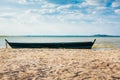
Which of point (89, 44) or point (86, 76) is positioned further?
point (89, 44)

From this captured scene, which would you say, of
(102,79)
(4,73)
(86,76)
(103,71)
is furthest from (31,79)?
(103,71)

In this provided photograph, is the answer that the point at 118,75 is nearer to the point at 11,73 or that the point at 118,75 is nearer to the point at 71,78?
the point at 71,78

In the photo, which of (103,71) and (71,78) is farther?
(103,71)

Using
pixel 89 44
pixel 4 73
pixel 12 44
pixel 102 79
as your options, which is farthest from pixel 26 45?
→ pixel 102 79

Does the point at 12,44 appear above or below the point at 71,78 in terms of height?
above

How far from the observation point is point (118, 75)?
8000 millimetres

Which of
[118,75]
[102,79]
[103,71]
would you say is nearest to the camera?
[102,79]

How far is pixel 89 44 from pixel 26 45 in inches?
335

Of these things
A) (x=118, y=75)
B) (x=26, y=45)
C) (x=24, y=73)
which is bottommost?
(x=118, y=75)

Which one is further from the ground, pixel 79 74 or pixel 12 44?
pixel 12 44

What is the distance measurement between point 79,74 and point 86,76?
465mm

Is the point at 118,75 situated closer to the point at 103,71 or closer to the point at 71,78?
the point at 103,71

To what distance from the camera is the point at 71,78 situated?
7.61 m

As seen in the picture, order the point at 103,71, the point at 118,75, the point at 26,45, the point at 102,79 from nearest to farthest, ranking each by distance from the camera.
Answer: the point at 102,79 → the point at 118,75 → the point at 103,71 → the point at 26,45
